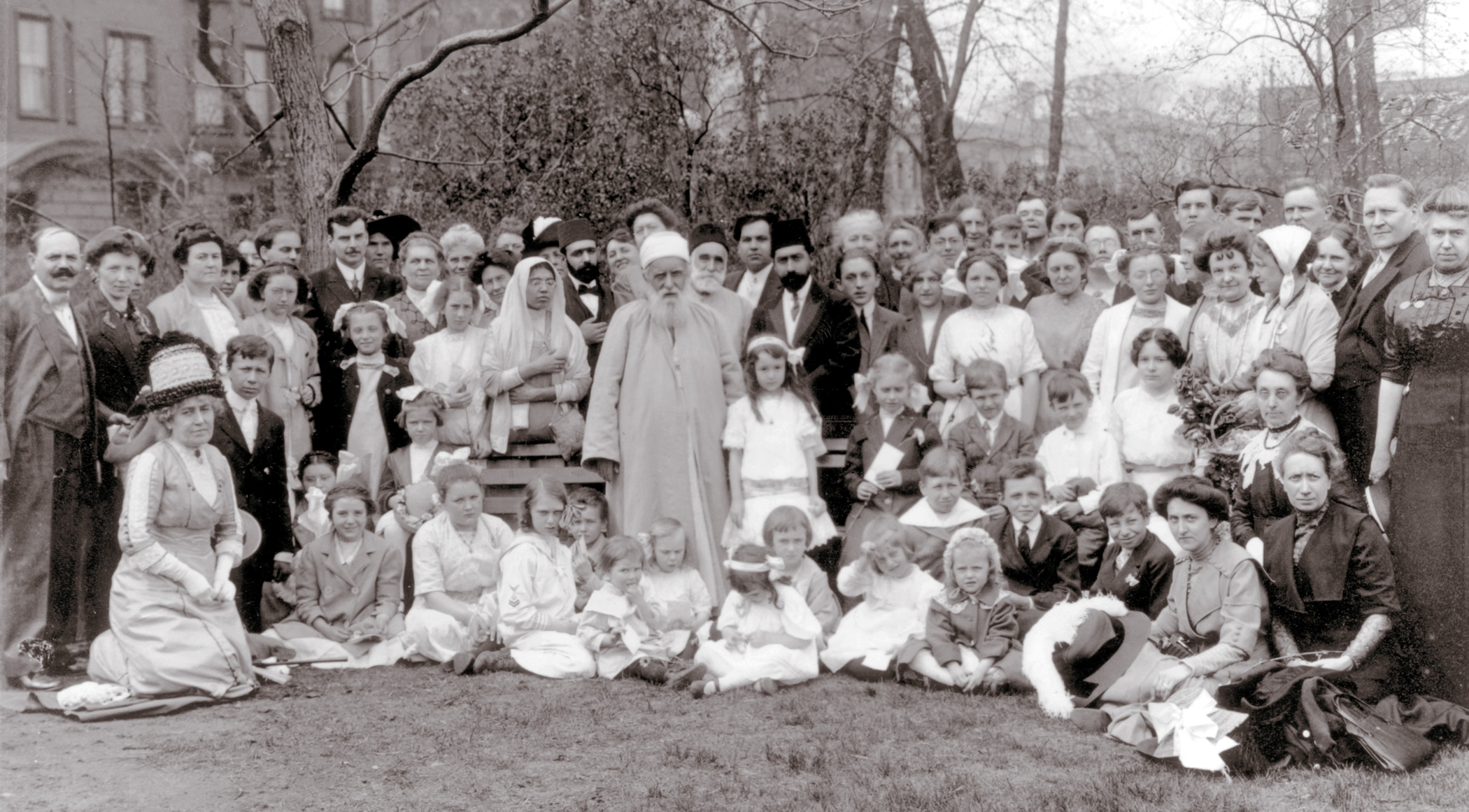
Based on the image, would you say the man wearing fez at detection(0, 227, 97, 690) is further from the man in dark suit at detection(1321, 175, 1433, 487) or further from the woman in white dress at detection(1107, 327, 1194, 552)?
the man in dark suit at detection(1321, 175, 1433, 487)

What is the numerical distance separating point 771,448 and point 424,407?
6.33ft

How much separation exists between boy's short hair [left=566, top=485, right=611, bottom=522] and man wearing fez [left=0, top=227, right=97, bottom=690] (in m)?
2.33

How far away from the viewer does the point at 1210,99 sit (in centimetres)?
1308

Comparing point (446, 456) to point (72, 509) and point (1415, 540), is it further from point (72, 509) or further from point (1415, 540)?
point (1415, 540)

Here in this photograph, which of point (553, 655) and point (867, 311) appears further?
point (867, 311)

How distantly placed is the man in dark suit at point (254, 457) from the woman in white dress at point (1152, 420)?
4354mm

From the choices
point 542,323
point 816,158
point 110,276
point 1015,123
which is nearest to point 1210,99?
point 816,158

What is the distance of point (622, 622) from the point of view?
6.34 meters

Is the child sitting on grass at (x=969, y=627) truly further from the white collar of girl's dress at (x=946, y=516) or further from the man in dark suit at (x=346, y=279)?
the man in dark suit at (x=346, y=279)

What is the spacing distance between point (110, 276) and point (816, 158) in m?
6.93

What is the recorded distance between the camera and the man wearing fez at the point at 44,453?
6055 millimetres

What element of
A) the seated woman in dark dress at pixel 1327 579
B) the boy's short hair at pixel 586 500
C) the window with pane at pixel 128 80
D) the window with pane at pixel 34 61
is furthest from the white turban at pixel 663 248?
the window with pane at pixel 128 80

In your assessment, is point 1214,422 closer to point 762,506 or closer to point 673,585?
point 762,506

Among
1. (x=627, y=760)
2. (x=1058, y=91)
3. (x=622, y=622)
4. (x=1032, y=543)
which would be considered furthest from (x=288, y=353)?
(x=1058, y=91)
